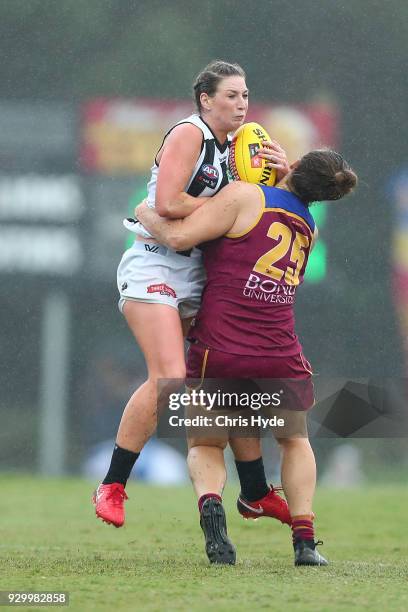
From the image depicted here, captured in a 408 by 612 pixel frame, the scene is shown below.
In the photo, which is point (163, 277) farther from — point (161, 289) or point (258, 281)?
point (258, 281)

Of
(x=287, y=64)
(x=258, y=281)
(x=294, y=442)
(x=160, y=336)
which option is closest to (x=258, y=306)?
(x=258, y=281)

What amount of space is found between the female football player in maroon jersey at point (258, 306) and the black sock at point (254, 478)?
356mm

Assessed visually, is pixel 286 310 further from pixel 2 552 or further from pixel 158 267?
pixel 2 552

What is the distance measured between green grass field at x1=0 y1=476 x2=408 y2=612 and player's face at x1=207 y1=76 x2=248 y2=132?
1.48 meters

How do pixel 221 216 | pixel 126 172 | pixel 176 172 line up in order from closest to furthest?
pixel 221 216 < pixel 176 172 < pixel 126 172

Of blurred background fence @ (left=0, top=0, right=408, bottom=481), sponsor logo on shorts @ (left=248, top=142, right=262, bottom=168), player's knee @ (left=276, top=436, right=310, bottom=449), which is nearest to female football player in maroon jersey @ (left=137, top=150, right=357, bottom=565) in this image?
player's knee @ (left=276, top=436, right=310, bottom=449)

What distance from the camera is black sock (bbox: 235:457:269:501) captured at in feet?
15.3

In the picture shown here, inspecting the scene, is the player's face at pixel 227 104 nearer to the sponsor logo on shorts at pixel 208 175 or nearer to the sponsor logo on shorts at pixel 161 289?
the sponsor logo on shorts at pixel 208 175

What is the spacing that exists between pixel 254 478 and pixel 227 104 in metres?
1.33

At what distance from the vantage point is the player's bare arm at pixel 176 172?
427 cm

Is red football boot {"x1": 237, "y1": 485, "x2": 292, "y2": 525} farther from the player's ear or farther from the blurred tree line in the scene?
the blurred tree line

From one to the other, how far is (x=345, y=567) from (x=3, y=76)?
6989 millimetres

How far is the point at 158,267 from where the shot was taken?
14.7 feet

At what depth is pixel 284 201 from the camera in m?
4.22
